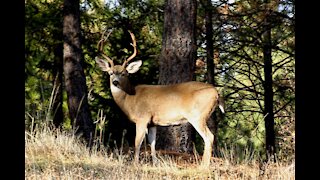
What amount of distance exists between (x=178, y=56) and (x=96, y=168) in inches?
146

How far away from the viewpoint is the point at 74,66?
1229cm

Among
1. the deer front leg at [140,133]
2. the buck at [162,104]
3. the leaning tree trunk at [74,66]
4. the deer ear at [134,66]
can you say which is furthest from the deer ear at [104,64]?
the leaning tree trunk at [74,66]

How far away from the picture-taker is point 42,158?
22.7ft

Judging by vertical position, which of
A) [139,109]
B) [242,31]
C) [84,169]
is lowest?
[84,169]

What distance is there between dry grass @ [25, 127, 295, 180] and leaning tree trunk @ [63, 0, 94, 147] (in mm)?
4347

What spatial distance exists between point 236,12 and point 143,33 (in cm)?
283

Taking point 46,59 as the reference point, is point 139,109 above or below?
below

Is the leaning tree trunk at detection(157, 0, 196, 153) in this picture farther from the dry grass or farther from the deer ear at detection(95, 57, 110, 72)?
the dry grass

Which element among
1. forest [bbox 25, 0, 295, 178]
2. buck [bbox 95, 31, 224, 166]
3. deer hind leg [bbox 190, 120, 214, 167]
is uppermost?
forest [bbox 25, 0, 295, 178]

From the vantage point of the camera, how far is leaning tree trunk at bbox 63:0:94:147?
1226 cm

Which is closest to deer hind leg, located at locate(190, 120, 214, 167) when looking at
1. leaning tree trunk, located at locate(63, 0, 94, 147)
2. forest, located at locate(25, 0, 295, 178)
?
leaning tree trunk, located at locate(63, 0, 94, 147)

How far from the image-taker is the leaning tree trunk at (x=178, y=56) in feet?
32.0
